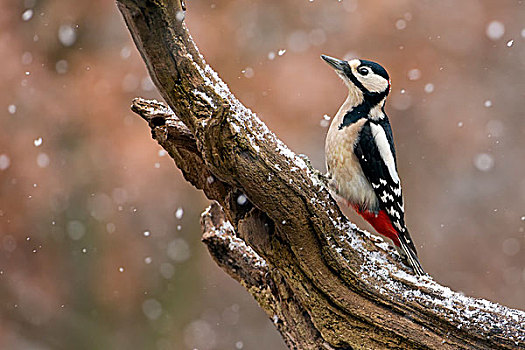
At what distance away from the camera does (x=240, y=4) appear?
343cm

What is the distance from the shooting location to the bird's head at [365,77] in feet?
5.12

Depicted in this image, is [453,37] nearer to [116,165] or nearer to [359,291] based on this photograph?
[116,165]

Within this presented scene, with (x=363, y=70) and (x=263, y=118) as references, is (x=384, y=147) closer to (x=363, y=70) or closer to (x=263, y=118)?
(x=363, y=70)

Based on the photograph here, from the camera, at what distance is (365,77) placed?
157 cm

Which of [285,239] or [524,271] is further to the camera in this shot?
[524,271]

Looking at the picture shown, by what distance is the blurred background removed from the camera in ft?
11.1

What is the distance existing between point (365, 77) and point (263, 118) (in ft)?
6.10

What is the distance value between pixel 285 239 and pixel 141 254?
92.3 inches

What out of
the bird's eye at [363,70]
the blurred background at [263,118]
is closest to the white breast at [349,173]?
the bird's eye at [363,70]

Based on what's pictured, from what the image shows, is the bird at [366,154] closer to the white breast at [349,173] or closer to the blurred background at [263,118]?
the white breast at [349,173]

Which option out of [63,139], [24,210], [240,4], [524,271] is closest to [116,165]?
[63,139]

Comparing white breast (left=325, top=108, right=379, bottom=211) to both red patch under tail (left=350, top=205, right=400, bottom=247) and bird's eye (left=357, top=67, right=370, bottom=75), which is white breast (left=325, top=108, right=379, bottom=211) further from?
bird's eye (left=357, top=67, right=370, bottom=75)

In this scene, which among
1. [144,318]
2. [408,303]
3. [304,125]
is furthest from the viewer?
[144,318]

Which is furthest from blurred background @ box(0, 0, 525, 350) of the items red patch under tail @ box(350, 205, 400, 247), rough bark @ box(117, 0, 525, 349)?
rough bark @ box(117, 0, 525, 349)
